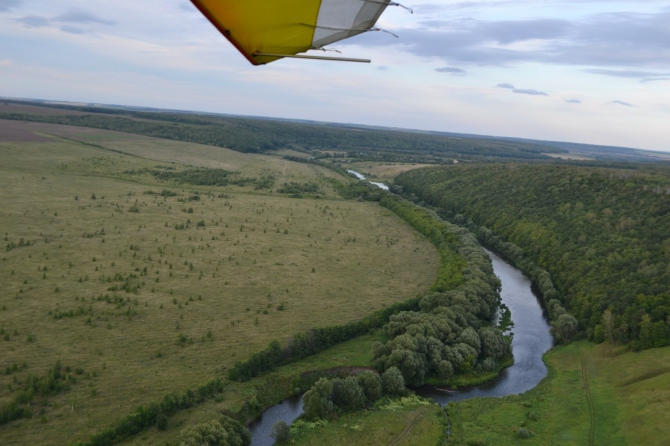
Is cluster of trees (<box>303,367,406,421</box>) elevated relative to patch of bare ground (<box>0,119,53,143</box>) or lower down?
lower down

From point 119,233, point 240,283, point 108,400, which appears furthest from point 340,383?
point 119,233

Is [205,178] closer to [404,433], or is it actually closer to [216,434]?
[216,434]

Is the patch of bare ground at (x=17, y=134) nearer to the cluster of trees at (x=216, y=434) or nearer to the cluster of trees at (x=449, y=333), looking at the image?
the cluster of trees at (x=449, y=333)

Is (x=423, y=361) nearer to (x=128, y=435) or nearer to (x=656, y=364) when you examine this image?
(x=656, y=364)

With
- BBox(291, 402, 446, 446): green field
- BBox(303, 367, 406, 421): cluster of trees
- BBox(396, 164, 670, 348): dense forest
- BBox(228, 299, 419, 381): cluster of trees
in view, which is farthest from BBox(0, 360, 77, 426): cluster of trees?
BBox(396, 164, 670, 348): dense forest

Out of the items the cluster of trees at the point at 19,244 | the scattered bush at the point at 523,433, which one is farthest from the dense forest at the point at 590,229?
the cluster of trees at the point at 19,244

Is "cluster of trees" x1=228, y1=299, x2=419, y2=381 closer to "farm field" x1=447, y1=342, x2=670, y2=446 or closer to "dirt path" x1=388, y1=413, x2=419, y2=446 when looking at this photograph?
"dirt path" x1=388, y1=413, x2=419, y2=446

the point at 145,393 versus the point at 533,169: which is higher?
the point at 533,169
